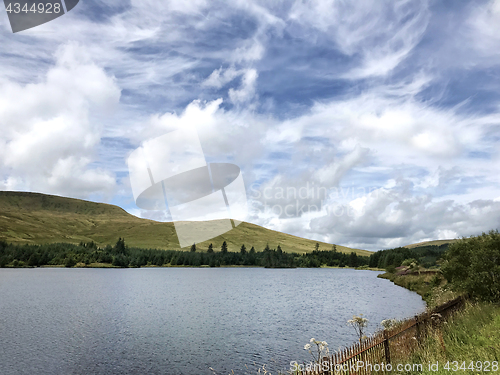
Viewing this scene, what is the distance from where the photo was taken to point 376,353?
14.2 m

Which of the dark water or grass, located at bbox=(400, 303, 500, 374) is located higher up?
grass, located at bbox=(400, 303, 500, 374)

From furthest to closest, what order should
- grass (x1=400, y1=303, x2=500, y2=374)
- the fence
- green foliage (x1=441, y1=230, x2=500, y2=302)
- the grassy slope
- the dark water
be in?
green foliage (x1=441, y1=230, x2=500, y2=302)
the dark water
the grassy slope
grass (x1=400, y1=303, x2=500, y2=374)
the fence

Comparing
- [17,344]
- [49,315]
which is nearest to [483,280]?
[17,344]

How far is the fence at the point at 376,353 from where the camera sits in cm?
1179

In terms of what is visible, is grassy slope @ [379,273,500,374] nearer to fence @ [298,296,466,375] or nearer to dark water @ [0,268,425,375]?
fence @ [298,296,466,375]

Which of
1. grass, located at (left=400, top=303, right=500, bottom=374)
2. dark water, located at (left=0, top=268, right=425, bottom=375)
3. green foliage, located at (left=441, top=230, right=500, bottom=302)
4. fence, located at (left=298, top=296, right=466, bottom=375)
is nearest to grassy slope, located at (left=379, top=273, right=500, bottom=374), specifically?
grass, located at (left=400, top=303, right=500, bottom=374)

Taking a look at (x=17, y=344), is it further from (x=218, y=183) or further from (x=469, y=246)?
(x=469, y=246)

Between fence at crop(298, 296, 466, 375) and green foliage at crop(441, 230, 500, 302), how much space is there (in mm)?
8425

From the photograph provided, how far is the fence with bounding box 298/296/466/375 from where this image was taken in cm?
1179

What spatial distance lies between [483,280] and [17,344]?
40872mm

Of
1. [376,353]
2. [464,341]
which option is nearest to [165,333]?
[376,353]

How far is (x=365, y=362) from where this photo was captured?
13414mm

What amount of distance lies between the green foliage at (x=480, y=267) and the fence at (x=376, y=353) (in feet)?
27.6

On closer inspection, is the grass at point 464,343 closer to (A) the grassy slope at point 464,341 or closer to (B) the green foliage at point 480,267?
(A) the grassy slope at point 464,341
